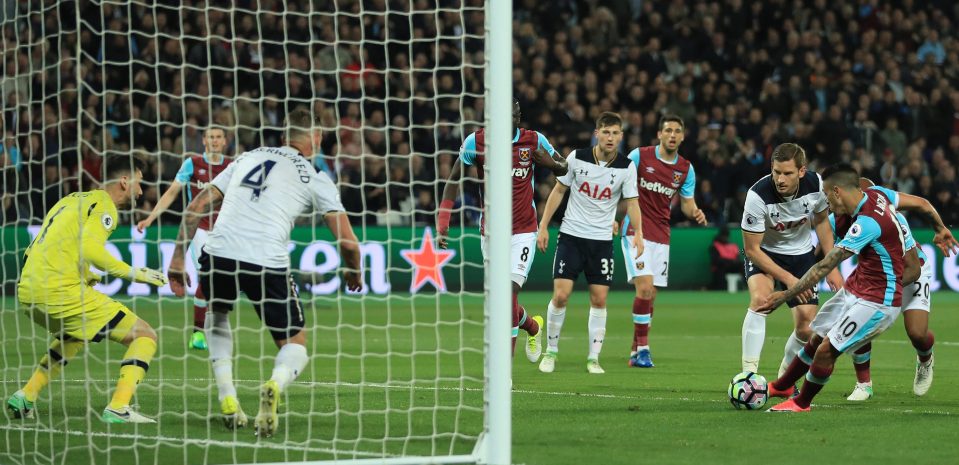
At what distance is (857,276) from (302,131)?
3494 mm

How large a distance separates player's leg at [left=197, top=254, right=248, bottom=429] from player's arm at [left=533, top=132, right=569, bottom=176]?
3403mm

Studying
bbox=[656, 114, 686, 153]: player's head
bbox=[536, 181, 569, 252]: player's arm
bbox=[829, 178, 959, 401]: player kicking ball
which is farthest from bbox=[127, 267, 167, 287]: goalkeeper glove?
bbox=[656, 114, 686, 153]: player's head

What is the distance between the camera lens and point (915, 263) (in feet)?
26.6

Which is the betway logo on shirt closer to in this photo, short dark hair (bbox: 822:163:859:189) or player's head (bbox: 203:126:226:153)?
player's head (bbox: 203:126:226:153)

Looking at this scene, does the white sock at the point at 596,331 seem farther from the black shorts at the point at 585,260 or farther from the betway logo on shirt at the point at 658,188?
the betway logo on shirt at the point at 658,188

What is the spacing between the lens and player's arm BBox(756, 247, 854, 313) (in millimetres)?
7539

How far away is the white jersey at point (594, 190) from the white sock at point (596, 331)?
2.33 ft

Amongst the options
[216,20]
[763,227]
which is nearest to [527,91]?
[216,20]

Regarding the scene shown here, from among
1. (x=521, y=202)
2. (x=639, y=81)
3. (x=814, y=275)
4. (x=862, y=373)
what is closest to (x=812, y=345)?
(x=814, y=275)

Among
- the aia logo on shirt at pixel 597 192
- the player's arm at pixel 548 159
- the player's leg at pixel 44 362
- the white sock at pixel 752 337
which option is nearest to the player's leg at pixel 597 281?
the aia logo on shirt at pixel 597 192

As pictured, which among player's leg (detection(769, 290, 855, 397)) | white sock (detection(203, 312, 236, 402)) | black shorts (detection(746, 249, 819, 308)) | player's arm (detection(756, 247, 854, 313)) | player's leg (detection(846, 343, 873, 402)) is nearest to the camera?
white sock (detection(203, 312, 236, 402))

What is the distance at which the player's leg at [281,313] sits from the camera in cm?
694

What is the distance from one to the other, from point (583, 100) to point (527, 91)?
164 centimetres

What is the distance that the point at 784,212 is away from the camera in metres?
9.28
